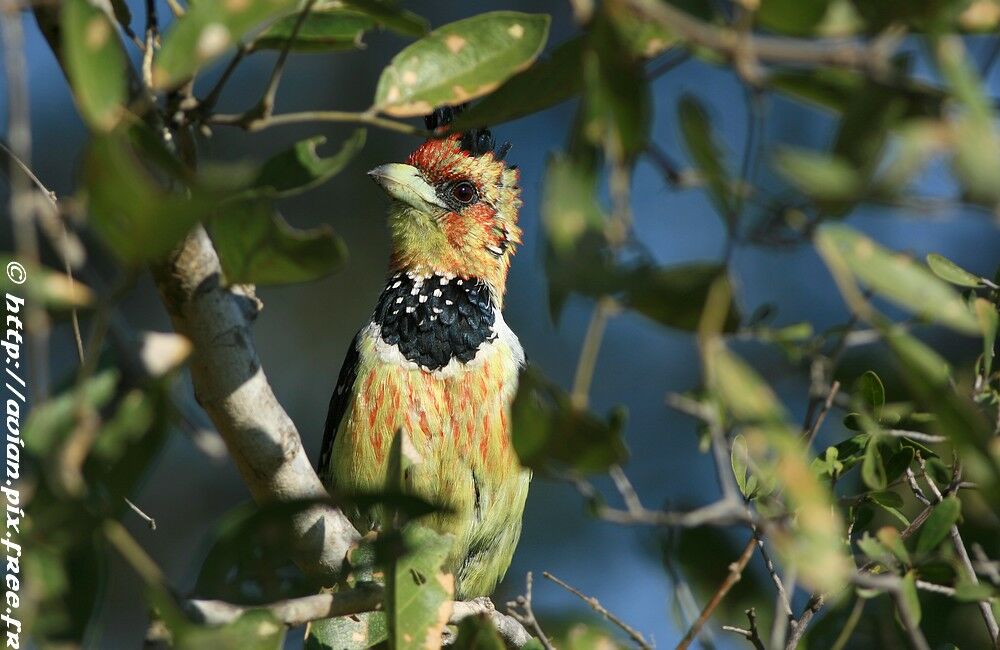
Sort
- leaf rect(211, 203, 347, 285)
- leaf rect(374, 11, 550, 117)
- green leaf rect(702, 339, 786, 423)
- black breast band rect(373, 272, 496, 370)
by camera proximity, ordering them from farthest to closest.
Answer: black breast band rect(373, 272, 496, 370), leaf rect(374, 11, 550, 117), leaf rect(211, 203, 347, 285), green leaf rect(702, 339, 786, 423)

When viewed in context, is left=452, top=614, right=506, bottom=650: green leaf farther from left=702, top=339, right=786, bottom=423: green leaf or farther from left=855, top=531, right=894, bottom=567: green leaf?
left=702, top=339, right=786, bottom=423: green leaf

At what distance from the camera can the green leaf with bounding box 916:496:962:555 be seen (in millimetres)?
1525

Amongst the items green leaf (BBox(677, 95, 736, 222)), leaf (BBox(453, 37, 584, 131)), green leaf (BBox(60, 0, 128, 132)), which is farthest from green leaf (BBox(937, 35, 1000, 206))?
green leaf (BBox(60, 0, 128, 132))

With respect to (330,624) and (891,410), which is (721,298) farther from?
(330,624)

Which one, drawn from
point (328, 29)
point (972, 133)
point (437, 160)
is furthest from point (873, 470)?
point (437, 160)

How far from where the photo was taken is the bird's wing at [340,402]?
3182mm

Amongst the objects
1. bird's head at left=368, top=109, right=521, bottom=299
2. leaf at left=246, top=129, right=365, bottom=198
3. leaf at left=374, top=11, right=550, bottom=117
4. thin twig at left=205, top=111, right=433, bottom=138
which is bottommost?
bird's head at left=368, top=109, right=521, bottom=299

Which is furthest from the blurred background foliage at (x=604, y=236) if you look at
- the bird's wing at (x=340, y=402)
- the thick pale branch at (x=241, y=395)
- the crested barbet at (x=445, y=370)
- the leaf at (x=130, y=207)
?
the bird's wing at (x=340, y=402)

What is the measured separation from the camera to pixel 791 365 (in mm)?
1433

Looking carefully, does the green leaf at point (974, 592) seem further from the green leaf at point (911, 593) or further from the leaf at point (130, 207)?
the leaf at point (130, 207)

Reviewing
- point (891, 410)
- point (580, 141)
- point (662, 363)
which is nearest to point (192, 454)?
point (662, 363)

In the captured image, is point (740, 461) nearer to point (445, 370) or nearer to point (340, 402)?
point (445, 370)

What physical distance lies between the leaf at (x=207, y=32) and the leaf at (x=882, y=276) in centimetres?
64

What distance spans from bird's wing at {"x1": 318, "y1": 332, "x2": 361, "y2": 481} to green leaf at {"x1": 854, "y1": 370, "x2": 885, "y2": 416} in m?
1.64
